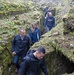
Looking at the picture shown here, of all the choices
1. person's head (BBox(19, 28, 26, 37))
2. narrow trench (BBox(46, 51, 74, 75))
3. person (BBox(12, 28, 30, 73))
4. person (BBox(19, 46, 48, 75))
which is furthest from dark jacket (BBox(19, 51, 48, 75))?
person (BBox(12, 28, 30, 73))

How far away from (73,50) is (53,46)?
1.27 meters

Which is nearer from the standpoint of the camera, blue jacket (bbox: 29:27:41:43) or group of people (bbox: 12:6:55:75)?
group of people (bbox: 12:6:55:75)

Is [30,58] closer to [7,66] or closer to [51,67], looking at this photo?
[51,67]

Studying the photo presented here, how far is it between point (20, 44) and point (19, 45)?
81 mm

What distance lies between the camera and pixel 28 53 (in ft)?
28.9

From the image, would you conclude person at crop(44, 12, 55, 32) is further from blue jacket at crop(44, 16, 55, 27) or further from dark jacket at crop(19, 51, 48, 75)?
dark jacket at crop(19, 51, 48, 75)

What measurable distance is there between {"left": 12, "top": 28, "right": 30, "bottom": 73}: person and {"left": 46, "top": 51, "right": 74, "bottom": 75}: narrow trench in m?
1.32

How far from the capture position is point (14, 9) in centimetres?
1834

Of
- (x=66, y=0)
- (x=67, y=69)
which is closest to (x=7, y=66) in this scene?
(x=67, y=69)

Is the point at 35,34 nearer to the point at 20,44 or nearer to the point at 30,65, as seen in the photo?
the point at 20,44

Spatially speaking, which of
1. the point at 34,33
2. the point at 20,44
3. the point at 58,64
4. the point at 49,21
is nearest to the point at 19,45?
the point at 20,44

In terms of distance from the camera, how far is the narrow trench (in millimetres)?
10531

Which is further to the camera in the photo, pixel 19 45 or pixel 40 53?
pixel 19 45

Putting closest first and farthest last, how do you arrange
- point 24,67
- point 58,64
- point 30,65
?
point 24,67
point 30,65
point 58,64
